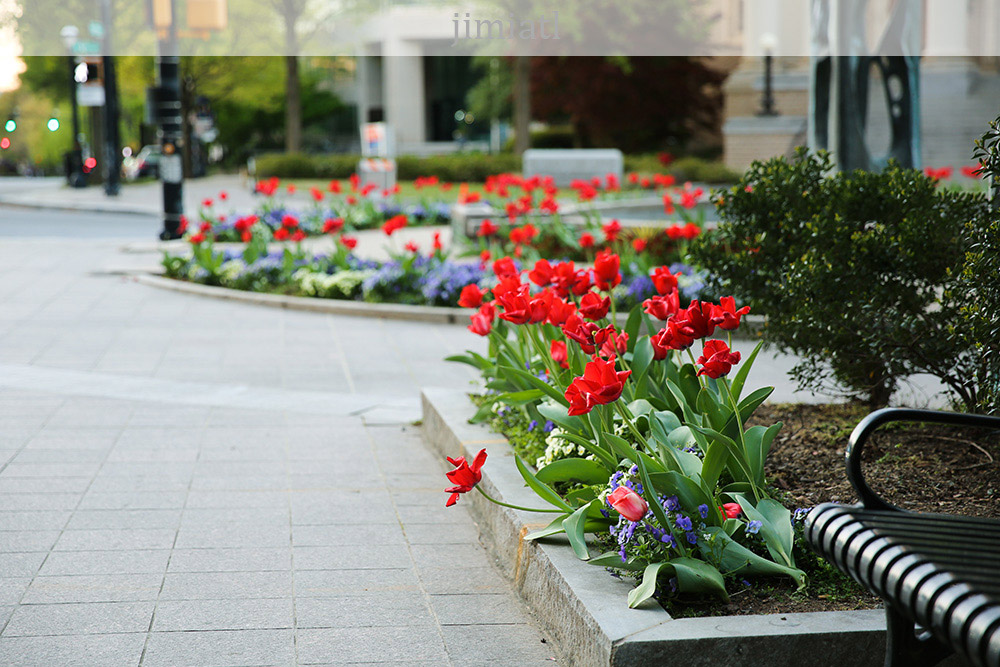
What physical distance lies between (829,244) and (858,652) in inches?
90.6

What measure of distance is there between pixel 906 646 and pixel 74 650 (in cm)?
238

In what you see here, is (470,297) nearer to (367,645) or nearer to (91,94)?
(367,645)

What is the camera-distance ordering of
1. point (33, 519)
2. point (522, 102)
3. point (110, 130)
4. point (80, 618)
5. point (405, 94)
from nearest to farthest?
point (80, 618) → point (33, 519) → point (110, 130) → point (522, 102) → point (405, 94)

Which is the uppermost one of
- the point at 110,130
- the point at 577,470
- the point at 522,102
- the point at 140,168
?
the point at 522,102

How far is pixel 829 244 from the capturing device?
15.5 feet

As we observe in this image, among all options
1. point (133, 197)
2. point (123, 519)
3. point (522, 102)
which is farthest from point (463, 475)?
point (522, 102)

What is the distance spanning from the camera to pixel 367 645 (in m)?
3.35

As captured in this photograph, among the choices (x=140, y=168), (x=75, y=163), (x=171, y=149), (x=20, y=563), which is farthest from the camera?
(x=140, y=168)

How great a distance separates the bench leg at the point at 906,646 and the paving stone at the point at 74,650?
212 cm

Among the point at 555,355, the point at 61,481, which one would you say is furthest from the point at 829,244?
the point at 61,481

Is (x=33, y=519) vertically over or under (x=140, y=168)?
under

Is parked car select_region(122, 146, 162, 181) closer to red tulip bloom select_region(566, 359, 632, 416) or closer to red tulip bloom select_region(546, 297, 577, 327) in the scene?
red tulip bloom select_region(546, 297, 577, 327)

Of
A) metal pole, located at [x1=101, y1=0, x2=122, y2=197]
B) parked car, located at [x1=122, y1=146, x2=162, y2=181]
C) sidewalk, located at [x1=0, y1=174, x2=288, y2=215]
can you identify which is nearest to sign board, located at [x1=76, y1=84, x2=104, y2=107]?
metal pole, located at [x1=101, y1=0, x2=122, y2=197]

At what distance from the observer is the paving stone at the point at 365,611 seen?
3.52 m
